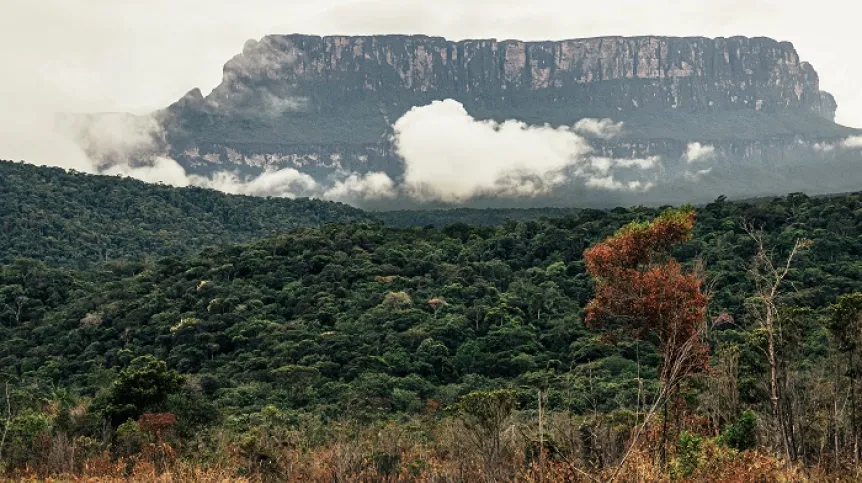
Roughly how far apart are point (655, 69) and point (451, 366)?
168 meters

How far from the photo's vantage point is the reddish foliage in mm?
17297

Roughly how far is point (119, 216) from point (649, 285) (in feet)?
313

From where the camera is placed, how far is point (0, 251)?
3302 inches

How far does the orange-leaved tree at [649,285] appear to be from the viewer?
56.7ft

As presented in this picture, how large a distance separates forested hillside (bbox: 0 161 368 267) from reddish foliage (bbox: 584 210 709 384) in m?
74.8

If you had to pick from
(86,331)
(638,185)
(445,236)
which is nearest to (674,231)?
(86,331)

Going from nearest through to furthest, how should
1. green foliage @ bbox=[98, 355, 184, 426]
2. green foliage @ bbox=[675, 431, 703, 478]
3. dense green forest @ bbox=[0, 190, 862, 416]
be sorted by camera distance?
green foliage @ bbox=[675, 431, 703, 478]
green foliage @ bbox=[98, 355, 184, 426]
dense green forest @ bbox=[0, 190, 862, 416]

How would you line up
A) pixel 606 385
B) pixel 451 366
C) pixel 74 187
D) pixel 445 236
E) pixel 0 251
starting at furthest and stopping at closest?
pixel 74 187
pixel 0 251
pixel 445 236
pixel 451 366
pixel 606 385

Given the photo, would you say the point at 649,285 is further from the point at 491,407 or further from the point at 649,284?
the point at 491,407

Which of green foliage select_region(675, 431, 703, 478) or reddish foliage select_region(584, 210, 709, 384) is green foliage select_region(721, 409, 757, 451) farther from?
green foliage select_region(675, 431, 703, 478)

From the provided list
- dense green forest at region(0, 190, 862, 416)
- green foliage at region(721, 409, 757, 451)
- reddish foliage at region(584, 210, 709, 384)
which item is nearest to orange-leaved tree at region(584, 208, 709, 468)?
reddish foliage at region(584, 210, 709, 384)

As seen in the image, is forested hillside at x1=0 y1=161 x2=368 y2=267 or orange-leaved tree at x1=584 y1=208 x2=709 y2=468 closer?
orange-leaved tree at x1=584 y1=208 x2=709 y2=468

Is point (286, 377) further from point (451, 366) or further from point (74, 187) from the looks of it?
point (74, 187)

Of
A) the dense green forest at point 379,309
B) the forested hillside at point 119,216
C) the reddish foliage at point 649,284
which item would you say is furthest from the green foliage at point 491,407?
the forested hillside at point 119,216
